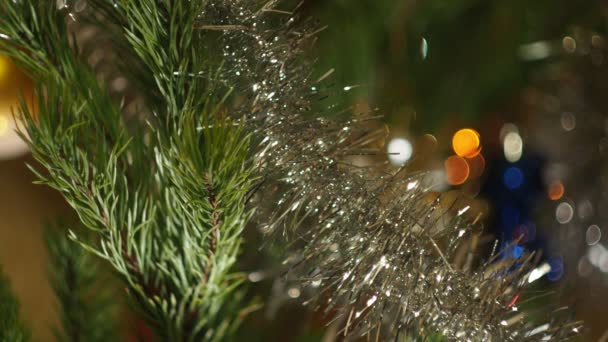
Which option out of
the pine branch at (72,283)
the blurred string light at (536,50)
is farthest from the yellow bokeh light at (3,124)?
the blurred string light at (536,50)

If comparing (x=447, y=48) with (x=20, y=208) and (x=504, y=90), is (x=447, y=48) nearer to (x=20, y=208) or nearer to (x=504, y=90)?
(x=504, y=90)

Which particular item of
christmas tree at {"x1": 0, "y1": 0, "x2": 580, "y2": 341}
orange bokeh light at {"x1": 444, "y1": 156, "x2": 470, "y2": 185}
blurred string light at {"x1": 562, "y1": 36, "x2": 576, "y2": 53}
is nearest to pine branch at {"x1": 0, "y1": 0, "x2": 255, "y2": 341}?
christmas tree at {"x1": 0, "y1": 0, "x2": 580, "y2": 341}

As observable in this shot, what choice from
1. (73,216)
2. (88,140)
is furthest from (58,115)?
(73,216)

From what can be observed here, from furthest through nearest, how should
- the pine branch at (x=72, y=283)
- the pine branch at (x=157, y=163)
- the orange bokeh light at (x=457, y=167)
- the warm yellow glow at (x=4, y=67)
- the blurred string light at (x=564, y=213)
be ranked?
the orange bokeh light at (x=457, y=167) < the blurred string light at (x=564, y=213) < the warm yellow glow at (x=4, y=67) < the pine branch at (x=72, y=283) < the pine branch at (x=157, y=163)

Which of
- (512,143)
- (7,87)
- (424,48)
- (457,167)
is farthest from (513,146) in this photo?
(7,87)

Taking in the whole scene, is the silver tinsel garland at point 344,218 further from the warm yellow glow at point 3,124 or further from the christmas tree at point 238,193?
the warm yellow glow at point 3,124

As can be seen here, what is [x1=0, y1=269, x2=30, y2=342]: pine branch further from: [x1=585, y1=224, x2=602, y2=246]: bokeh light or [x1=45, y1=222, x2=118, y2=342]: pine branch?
[x1=585, y1=224, x2=602, y2=246]: bokeh light
